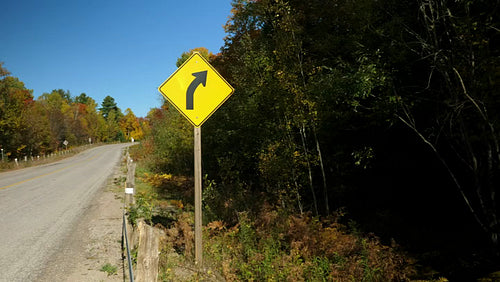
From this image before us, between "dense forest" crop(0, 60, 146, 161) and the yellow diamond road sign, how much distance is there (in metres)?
31.4

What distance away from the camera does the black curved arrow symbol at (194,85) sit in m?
4.59

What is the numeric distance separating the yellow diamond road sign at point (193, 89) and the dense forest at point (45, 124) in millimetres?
31353

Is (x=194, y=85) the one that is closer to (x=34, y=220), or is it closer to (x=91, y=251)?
(x=91, y=251)

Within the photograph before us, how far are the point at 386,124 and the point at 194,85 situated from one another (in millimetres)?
6627

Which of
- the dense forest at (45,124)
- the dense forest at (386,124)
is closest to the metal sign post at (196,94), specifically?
the dense forest at (386,124)

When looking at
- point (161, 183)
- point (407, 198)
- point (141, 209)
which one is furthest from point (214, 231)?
point (161, 183)

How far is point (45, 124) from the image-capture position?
4425 cm

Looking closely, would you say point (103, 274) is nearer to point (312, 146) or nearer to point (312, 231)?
point (312, 231)

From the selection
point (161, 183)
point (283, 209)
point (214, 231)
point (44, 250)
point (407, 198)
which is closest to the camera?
point (44, 250)

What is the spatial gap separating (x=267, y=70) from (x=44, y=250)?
22.0 feet

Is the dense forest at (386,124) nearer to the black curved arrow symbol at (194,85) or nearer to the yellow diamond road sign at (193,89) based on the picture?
the yellow diamond road sign at (193,89)

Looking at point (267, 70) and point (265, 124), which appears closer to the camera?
point (267, 70)

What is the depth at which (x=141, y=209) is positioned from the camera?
272 inches

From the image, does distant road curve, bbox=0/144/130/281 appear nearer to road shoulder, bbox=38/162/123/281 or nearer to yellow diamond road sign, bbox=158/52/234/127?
road shoulder, bbox=38/162/123/281
